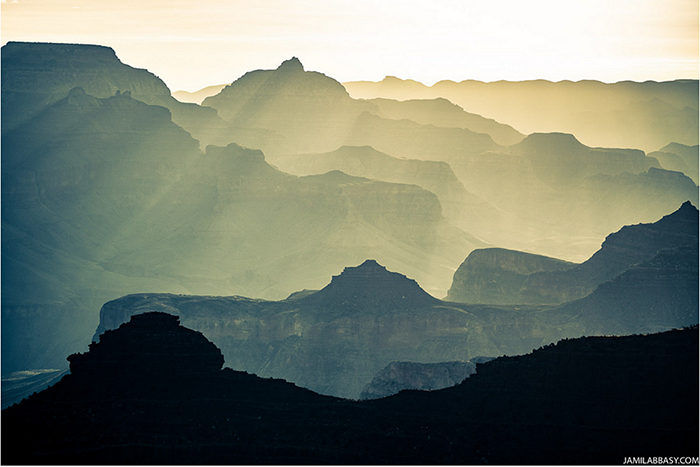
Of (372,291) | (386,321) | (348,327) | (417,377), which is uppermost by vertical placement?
(372,291)

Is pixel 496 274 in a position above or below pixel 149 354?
above

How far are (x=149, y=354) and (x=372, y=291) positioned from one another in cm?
5332

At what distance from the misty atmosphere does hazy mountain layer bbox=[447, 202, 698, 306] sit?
27 centimetres

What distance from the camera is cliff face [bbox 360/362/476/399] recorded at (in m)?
70.4

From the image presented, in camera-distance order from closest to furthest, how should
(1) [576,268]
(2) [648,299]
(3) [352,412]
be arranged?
(3) [352,412] < (2) [648,299] < (1) [576,268]

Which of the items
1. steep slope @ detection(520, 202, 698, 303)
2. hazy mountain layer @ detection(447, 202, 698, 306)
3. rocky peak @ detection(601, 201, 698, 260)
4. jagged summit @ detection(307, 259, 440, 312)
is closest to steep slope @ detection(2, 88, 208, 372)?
jagged summit @ detection(307, 259, 440, 312)

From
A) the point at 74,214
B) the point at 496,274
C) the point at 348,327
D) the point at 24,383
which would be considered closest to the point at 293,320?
the point at 348,327

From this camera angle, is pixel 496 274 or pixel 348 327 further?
pixel 496 274

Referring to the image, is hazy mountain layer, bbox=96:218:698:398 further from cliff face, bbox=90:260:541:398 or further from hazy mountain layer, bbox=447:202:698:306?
hazy mountain layer, bbox=447:202:698:306

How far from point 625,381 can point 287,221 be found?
459 feet

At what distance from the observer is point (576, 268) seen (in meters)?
118

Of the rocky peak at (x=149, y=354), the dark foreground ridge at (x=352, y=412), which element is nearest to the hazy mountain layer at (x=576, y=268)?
the dark foreground ridge at (x=352, y=412)

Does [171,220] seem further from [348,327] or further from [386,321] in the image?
[386,321]

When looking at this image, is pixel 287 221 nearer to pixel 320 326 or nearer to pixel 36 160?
pixel 36 160
